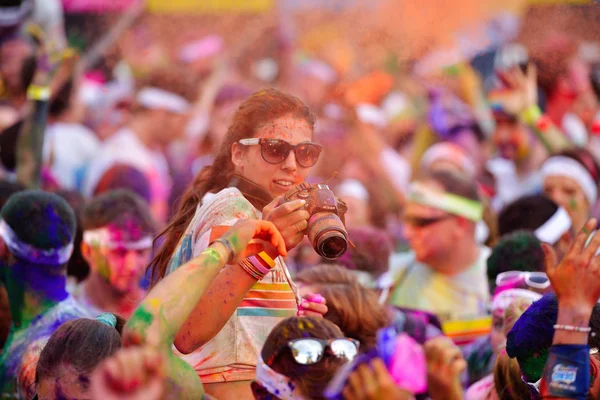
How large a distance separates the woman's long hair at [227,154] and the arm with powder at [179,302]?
2.97ft

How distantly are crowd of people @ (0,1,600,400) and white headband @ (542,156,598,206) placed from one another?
0.06ft

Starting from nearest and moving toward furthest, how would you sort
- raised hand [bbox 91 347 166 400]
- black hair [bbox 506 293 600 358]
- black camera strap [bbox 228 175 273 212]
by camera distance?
raised hand [bbox 91 347 166 400], black hair [bbox 506 293 600 358], black camera strap [bbox 228 175 273 212]

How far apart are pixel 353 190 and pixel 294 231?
192 inches

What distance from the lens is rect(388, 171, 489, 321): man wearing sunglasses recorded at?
247 inches

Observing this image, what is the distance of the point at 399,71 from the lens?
12.2m

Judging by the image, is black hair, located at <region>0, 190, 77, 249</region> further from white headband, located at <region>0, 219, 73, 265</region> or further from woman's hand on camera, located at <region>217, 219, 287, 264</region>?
woman's hand on camera, located at <region>217, 219, 287, 264</region>

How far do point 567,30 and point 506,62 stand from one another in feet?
4.31

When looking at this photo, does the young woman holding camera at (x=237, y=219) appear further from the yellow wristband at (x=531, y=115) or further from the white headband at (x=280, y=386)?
the yellow wristband at (x=531, y=115)

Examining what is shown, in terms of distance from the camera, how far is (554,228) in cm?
623

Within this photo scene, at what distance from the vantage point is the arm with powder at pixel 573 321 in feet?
9.82

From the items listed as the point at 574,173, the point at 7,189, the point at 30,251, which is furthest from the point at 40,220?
the point at 574,173

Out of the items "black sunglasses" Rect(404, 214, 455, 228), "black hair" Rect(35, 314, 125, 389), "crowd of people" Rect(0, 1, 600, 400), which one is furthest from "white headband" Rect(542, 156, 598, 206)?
"black hair" Rect(35, 314, 125, 389)

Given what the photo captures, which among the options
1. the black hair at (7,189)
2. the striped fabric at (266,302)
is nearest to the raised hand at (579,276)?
the striped fabric at (266,302)

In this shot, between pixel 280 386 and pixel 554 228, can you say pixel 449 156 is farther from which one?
pixel 280 386
